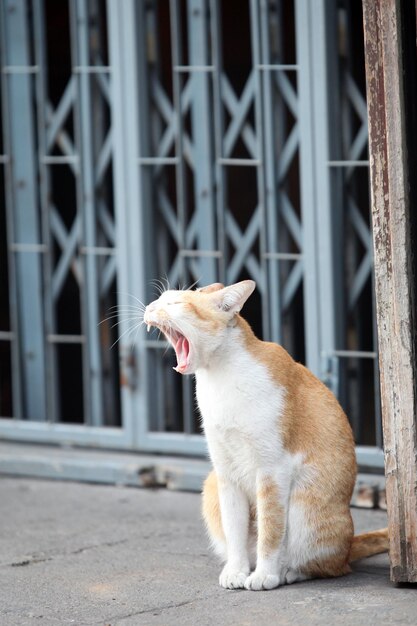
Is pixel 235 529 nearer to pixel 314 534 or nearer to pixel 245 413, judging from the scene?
Result: pixel 314 534

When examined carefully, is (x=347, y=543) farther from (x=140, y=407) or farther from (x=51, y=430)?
(x=51, y=430)

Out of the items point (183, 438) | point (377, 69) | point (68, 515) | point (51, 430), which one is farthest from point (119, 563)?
point (377, 69)

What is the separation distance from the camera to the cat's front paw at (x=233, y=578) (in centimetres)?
449

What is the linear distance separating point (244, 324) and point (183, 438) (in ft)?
6.03

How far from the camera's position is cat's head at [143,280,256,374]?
429cm

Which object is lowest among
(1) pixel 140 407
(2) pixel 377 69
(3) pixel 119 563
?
(3) pixel 119 563

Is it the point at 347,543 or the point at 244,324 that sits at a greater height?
the point at 244,324

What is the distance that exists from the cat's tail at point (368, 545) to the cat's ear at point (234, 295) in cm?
103

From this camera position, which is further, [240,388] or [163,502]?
Result: [163,502]

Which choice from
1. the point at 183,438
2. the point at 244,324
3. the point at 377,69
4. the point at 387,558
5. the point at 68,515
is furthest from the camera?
the point at 183,438

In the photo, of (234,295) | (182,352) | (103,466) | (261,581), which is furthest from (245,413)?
(103,466)

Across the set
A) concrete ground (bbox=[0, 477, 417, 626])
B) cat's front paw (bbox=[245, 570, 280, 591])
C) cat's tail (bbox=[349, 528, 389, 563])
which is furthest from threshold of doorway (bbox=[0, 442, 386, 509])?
cat's front paw (bbox=[245, 570, 280, 591])

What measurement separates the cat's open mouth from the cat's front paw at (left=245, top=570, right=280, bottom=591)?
0.75m

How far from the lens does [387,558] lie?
16.1ft
